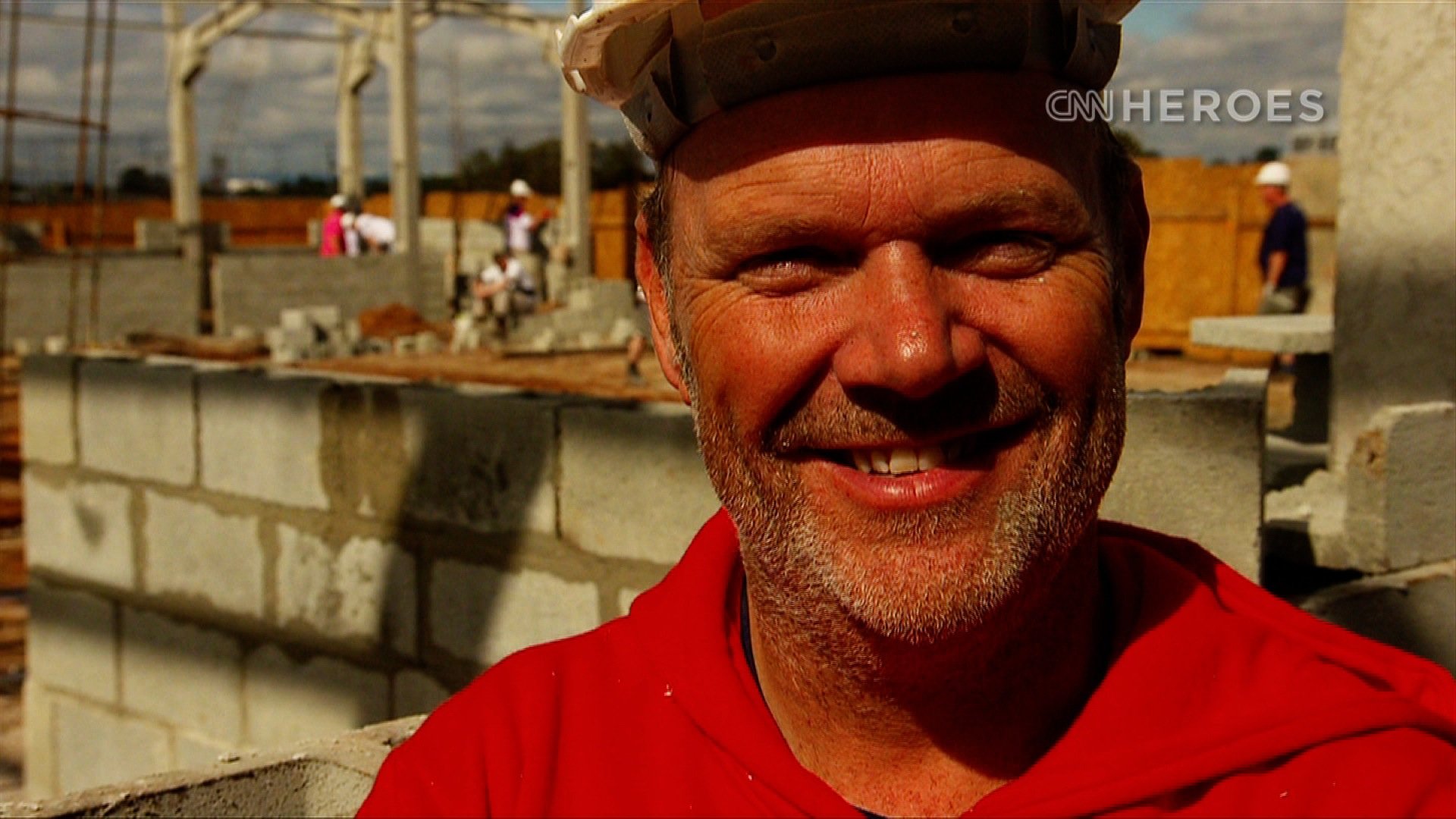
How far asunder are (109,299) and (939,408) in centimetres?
2100

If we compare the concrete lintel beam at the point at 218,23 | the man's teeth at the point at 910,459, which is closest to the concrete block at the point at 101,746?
the man's teeth at the point at 910,459

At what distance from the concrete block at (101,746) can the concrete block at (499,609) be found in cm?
167

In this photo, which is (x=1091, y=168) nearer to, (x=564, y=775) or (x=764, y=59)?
(x=764, y=59)

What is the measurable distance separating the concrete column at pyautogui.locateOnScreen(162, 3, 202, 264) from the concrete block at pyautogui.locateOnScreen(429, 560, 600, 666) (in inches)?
798

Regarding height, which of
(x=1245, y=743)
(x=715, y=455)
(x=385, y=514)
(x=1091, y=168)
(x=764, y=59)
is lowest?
(x=385, y=514)

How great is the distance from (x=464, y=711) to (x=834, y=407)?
0.57 meters

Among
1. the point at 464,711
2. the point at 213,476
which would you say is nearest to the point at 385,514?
the point at 213,476

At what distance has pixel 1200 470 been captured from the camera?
3.15 meters

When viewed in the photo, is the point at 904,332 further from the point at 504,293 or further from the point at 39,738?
the point at 504,293

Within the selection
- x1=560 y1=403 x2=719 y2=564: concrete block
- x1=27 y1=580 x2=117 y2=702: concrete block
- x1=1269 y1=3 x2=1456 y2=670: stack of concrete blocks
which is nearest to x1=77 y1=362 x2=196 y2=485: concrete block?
x1=27 y1=580 x2=117 y2=702: concrete block

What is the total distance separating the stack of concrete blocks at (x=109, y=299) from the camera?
19609 mm

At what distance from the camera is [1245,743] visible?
4.75 feet

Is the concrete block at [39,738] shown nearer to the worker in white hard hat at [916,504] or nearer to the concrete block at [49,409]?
the concrete block at [49,409]

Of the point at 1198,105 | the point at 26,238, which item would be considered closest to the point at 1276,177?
the point at 1198,105
